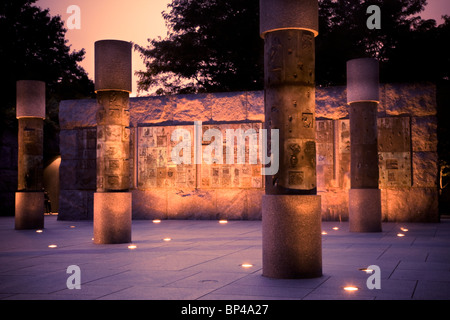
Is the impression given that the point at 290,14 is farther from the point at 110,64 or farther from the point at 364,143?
the point at 364,143

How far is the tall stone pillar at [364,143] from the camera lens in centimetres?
1309

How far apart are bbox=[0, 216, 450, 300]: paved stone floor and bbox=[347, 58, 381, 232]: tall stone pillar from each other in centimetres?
62

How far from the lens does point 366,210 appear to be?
13.3m

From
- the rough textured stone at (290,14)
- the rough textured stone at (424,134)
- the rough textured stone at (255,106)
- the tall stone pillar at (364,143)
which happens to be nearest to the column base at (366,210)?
the tall stone pillar at (364,143)

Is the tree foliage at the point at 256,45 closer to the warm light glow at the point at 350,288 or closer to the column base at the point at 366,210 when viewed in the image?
the column base at the point at 366,210

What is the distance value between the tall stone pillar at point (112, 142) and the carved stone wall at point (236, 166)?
21.9 feet

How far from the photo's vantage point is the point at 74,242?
1148 centimetres

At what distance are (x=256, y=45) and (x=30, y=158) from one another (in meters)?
18.0

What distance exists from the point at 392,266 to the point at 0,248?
7427 mm

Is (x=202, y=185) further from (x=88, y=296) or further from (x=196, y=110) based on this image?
(x=88, y=296)

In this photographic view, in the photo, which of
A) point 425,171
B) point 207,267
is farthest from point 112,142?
point 425,171

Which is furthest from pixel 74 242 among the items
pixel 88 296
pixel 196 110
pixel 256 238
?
pixel 196 110

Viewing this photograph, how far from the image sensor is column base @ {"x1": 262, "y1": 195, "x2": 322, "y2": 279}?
6.87m

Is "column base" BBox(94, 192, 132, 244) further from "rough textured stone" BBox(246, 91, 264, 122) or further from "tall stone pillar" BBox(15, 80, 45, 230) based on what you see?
"rough textured stone" BBox(246, 91, 264, 122)
